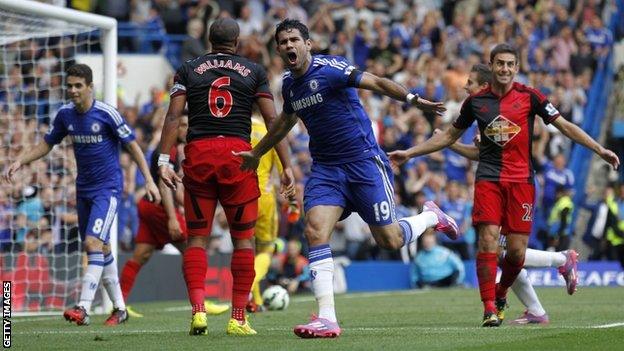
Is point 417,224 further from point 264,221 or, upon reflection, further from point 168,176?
point 264,221

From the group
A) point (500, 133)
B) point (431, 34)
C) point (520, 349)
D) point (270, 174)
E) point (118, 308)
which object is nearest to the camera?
point (520, 349)

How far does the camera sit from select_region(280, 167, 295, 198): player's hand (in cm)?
1108

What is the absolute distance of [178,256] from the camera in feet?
65.1

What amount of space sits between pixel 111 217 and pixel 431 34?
16302mm

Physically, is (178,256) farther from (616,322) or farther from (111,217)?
(616,322)

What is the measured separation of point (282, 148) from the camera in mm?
11203

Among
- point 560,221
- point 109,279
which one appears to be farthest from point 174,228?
point 560,221

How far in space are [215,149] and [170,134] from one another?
1.24 ft

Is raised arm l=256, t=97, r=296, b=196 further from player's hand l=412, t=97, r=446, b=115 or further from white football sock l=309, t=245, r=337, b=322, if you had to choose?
player's hand l=412, t=97, r=446, b=115

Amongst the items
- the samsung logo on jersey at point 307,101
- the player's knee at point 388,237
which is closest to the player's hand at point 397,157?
the player's knee at point 388,237

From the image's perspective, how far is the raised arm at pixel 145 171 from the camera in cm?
1228

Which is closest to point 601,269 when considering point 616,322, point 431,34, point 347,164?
point 431,34

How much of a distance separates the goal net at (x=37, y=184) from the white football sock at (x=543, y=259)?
19.1 feet

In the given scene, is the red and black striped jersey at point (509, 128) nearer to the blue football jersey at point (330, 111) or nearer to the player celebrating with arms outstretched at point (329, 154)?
the player celebrating with arms outstretched at point (329, 154)
